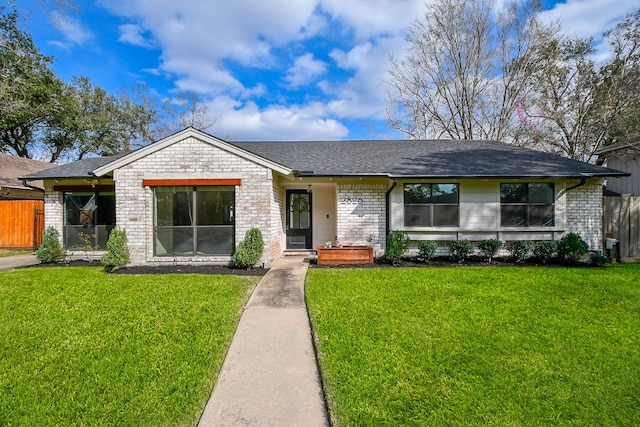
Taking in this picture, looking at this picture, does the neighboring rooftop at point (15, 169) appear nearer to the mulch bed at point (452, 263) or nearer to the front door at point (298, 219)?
the front door at point (298, 219)

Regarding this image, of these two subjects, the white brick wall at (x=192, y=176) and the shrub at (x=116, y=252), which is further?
the white brick wall at (x=192, y=176)

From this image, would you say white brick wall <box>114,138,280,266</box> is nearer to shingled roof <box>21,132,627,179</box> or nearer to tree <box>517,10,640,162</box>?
shingled roof <box>21,132,627,179</box>

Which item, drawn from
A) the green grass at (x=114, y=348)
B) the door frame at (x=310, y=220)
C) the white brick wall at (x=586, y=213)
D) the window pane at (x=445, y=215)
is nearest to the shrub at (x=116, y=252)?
the green grass at (x=114, y=348)

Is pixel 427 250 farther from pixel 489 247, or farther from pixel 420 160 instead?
pixel 420 160

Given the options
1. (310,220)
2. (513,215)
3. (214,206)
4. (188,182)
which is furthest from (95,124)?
Answer: (513,215)

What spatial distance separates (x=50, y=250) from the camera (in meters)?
9.04

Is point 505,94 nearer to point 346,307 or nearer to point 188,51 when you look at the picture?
point 188,51

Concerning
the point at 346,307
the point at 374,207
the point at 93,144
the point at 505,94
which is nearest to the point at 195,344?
the point at 346,307

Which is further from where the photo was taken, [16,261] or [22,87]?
[22,87]

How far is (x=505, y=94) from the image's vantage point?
64.4 ft

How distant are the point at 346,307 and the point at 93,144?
103ft

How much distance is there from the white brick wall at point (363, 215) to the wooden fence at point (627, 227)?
724 centimetres

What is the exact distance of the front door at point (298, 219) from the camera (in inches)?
434

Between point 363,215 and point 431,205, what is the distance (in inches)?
88.0
